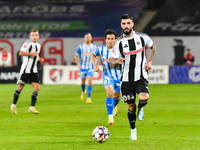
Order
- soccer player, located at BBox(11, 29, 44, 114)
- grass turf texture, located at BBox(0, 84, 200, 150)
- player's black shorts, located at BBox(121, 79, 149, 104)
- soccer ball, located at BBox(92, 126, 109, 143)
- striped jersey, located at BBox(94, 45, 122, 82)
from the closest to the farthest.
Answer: grass turf texture, located at BBox(0, 84, 200, 150) < soccer ball, located at BBox(92, 126, 109, 143) < player's black shorts, located at BBox(121, 79, 149, 104) < striped jersey, located at BBox(94, 45, 122, 82) < soccer player, located at BBox(11, 29, 44, 114)

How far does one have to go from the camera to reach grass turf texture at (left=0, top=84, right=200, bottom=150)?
6.12m

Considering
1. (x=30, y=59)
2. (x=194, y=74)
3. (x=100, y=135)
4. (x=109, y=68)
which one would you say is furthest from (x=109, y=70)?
(x=194, y=74)

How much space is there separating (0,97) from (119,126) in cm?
789

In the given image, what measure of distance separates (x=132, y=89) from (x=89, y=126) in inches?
76.8

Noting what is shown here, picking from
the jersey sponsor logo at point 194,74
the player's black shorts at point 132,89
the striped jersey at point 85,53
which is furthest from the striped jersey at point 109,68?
the jersey sponsor logo at point 194,74

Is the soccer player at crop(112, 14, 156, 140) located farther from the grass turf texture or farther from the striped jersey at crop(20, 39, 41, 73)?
the striped jersey at crop(20, 39, 41, 73)

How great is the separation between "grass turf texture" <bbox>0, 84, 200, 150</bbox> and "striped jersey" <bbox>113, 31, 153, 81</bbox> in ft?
3.75

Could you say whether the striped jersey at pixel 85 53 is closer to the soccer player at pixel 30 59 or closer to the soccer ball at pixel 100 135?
the soccer player at pixel 30 59

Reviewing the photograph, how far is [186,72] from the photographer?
20.4m

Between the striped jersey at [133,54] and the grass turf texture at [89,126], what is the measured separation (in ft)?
3.75

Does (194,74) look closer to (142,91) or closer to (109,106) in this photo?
(109,106)

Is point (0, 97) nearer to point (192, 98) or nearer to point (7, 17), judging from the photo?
point (192, 98)

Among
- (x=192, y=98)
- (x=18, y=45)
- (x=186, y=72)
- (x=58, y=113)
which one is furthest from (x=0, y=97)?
(x=18, y=45)

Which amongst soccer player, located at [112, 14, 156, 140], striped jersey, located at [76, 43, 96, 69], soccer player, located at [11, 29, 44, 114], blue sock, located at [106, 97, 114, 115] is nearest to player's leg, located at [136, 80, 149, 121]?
soccer player, located at [112, 14, 156, 140]
